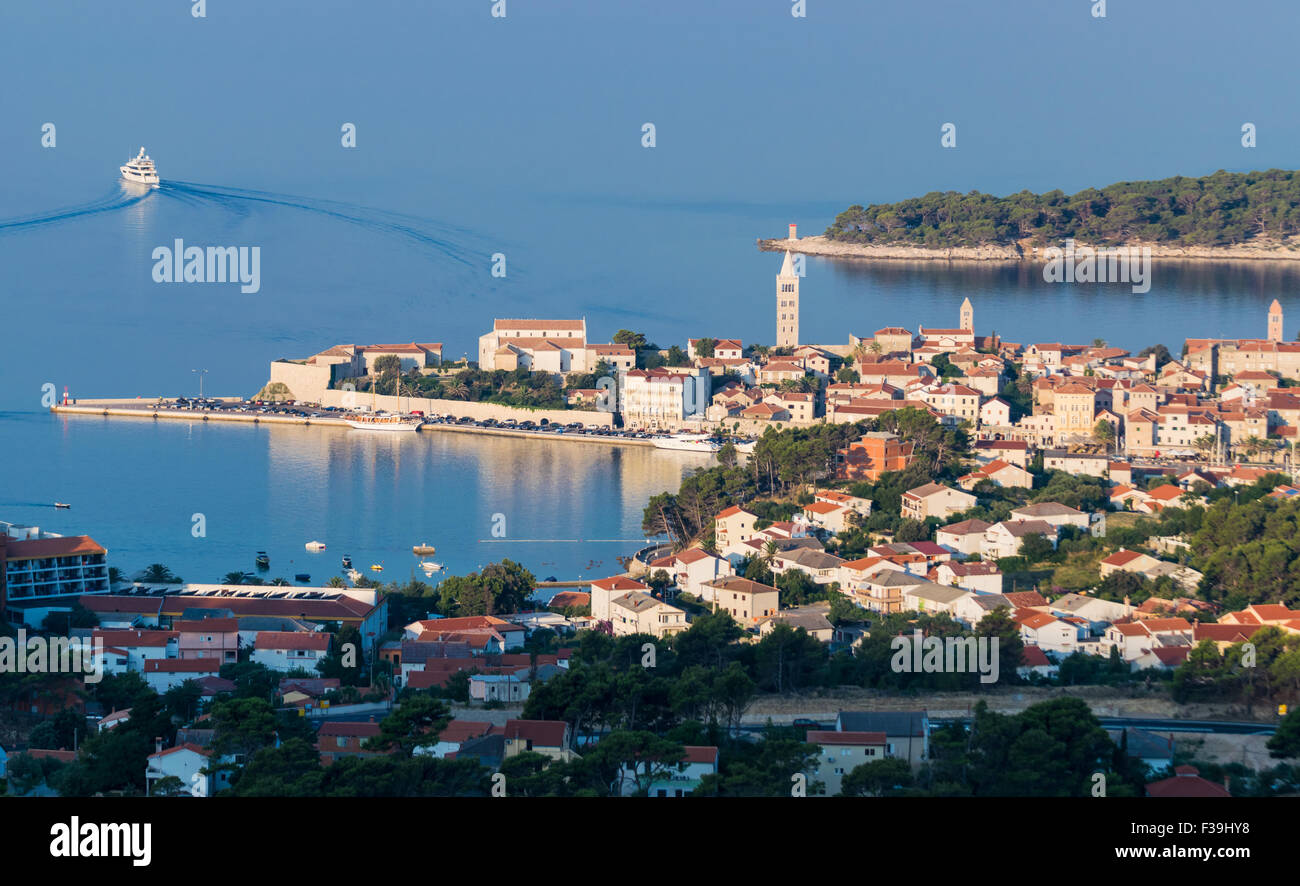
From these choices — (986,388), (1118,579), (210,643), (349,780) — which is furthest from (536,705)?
(986,388)

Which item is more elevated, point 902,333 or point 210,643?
point 902,333

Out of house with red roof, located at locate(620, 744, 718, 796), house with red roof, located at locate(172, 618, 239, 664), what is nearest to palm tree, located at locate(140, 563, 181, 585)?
house with red roof, located at locate(172, 618, 239, 664)

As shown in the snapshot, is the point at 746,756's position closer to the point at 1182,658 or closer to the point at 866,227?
the point at 1182,658

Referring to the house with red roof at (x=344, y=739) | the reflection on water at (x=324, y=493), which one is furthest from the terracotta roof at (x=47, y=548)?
the house with red roof at (x=344, y=739)

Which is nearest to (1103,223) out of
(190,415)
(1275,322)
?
(1275,322)

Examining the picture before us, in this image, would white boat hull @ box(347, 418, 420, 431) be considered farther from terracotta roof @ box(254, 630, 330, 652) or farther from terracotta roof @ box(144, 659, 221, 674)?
terracotta roof @ box(144, 659, 221, 674)
